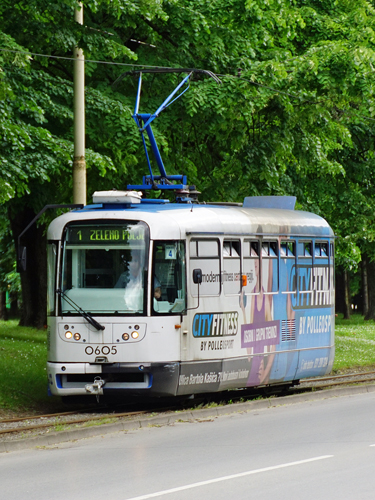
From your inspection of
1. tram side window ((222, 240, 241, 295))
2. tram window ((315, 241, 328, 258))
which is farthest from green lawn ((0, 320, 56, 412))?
tram window ((315, 241, 328, 258))

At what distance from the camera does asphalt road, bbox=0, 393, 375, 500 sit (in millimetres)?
7969

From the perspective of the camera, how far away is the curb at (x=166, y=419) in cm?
1092

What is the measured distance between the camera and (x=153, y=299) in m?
13.3

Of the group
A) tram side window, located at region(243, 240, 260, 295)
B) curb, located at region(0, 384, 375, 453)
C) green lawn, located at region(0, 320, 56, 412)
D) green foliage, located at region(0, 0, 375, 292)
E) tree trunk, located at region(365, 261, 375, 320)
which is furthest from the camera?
tree trunk, located at region(365, 261, 375, 320)

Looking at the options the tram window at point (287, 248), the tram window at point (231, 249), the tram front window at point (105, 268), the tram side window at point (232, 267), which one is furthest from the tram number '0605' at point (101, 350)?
the tram window at point (287, 248)

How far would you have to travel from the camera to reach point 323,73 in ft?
70.8

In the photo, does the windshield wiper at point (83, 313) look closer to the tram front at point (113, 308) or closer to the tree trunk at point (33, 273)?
the tram front at point (113, 308)

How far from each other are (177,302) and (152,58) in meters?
9.01

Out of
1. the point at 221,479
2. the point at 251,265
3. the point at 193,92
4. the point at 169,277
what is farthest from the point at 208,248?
the point at 193,92

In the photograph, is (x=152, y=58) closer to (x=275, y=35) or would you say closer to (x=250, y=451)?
(x=275, y=35)

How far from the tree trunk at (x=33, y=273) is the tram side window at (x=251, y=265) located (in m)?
10.0

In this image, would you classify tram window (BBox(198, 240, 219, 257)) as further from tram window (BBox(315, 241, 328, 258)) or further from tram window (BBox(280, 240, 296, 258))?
tram window (BBox(315, 241, 328, 258))

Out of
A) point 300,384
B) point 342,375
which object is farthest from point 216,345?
point 342,375

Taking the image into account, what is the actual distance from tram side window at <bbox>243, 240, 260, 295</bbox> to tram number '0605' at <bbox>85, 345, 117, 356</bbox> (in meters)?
2.75
